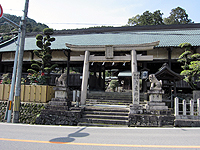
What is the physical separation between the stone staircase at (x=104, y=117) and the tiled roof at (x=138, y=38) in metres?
8.08

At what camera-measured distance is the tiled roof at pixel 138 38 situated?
50.5ft

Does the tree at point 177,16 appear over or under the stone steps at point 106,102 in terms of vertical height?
over

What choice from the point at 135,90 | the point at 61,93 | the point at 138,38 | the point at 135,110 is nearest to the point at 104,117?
the point at 135,110

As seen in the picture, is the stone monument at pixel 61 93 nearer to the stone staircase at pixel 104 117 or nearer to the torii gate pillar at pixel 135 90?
the stone staircase at pixel 104 117

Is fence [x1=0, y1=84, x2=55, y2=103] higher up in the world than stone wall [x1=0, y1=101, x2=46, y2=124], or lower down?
higher up

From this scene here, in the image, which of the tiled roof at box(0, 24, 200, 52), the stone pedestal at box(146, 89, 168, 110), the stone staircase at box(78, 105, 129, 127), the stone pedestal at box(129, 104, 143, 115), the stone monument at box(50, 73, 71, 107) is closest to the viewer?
→ the stone staircase at box(78, 105, 129, 127)

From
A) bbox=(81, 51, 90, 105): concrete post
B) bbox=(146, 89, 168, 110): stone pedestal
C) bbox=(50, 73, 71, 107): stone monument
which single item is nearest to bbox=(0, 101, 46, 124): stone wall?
bbox=(50, 73, 71, 107): stone monument

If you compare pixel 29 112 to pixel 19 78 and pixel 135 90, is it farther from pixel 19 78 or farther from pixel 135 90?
pixel 135 90

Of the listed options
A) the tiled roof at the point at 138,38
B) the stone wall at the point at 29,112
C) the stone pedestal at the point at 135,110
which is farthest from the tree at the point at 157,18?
the stone wall at the point at 29,112

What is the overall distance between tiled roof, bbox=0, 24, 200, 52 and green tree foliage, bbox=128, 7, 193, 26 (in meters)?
21.2

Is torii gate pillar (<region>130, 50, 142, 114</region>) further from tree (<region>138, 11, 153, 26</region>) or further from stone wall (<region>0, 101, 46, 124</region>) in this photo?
tree (<region>138, 11, 153, 26</region>)

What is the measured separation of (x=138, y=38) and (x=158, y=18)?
2635 centimetres

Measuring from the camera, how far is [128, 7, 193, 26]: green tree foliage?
3938 centimetres

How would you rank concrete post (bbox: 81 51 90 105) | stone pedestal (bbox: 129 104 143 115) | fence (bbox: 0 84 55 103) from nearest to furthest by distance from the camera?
stone pedestal (bbox: 129 104 143 115) → fence (bbox: 0 84 55 103) → concrete post (bbox: 81 51 90 105)
